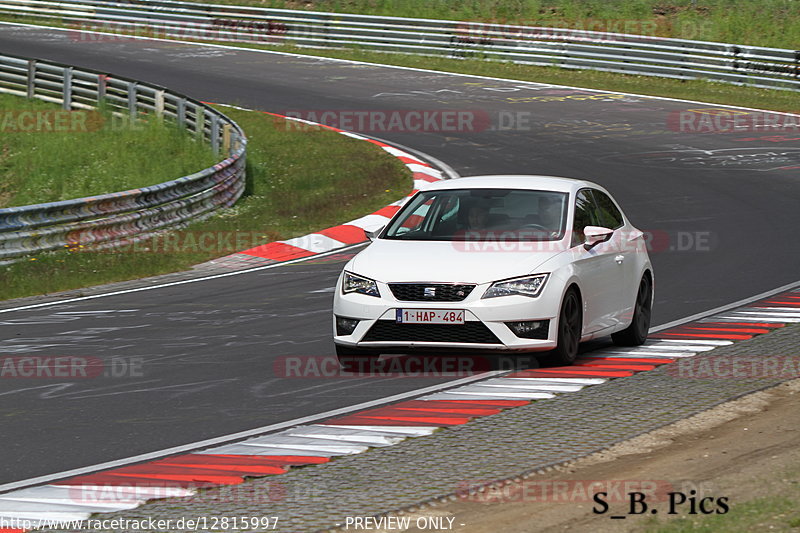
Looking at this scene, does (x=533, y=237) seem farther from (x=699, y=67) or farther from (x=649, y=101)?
(x=699, y=67)

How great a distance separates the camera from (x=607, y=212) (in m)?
11.7

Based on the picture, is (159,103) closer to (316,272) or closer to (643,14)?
(316,272)

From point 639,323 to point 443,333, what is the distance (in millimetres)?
2502

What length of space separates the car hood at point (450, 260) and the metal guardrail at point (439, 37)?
80.0 ft

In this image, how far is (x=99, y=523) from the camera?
622 centimetres

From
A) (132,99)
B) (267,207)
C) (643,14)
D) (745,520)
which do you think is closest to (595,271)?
(745,520)

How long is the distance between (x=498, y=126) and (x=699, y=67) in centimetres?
813

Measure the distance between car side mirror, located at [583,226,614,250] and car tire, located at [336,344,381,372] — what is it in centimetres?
193

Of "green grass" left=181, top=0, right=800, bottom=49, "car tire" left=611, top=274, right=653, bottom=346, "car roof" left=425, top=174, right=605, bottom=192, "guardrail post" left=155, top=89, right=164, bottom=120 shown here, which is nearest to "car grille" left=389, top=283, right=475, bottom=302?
"car roof" left=425, top=174, right=605, bottom=192

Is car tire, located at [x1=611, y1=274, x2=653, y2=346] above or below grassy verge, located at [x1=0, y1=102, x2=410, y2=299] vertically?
above

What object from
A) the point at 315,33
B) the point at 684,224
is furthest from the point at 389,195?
the point at 315,33

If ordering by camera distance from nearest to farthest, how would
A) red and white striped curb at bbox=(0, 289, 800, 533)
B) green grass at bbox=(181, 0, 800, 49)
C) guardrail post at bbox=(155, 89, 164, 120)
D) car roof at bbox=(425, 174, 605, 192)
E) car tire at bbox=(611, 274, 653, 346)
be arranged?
red and white striped curb at bbox=(0, 289, 800, 533), car roof at bbox=(425, 174, 605, 192), car tire at bbox=(611, 274, 653, 346), guardrail post at bbox=(155, 89, 164, 120), green grass at bbox=(181, 0, 800, 49)

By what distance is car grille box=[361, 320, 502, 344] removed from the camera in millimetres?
9766

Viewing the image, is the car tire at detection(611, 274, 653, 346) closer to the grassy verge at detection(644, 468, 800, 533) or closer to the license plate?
the license plate
